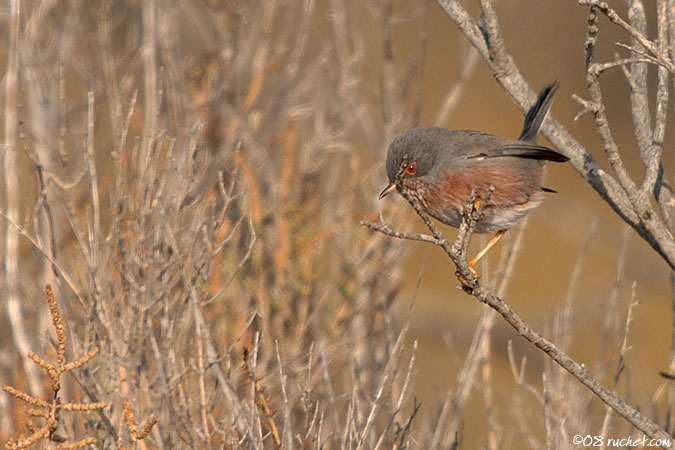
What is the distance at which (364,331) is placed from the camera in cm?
543

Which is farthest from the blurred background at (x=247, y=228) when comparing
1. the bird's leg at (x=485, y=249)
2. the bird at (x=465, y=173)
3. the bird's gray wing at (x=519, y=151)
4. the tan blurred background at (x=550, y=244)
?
the bird's gray wing at (x=519, y=151)

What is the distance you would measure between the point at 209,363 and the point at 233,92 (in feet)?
10.3

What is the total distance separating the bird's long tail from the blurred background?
72 centimetres

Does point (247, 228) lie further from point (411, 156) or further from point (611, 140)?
point (611, 140)

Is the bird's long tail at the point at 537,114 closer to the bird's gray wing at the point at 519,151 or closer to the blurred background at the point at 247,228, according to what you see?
the bird's gray wing at the point at 519,151

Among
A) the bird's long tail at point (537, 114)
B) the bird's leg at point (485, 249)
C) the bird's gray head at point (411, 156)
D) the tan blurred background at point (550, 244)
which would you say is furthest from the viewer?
the tan blurred background at point (550, 244)

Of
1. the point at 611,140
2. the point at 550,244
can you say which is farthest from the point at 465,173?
the point at 550,244

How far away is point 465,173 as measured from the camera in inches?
150

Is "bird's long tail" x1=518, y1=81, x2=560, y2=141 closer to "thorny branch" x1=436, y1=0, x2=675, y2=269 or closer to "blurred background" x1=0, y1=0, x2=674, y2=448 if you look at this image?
"thorny branch" x1=436, y1=0, x2=675, y2=269

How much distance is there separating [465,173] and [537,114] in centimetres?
43

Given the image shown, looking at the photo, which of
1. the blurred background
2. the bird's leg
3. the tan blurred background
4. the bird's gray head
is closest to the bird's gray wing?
the bird's gray head

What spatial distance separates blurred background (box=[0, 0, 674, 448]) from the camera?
375cm

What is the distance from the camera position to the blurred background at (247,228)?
12.3 feet

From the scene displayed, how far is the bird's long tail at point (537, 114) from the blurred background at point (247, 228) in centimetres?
72
